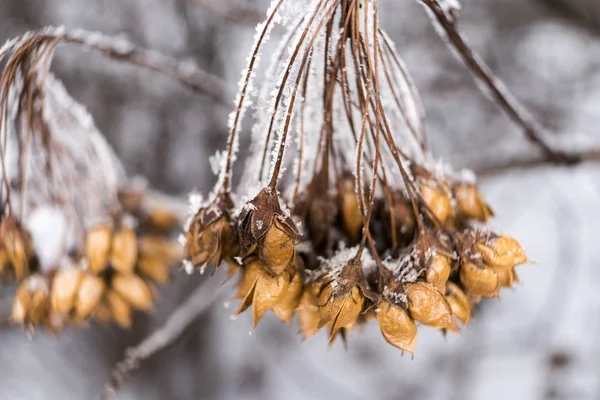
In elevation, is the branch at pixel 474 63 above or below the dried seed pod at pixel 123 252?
above

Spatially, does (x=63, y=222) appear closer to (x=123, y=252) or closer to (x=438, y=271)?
(x=123, y=252)

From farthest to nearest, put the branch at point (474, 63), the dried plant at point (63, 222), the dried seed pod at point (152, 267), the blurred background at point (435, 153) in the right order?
the blurred background at point (435, 153) → the dried seed pod at point (152, 267) → the dried plant at point (63, 222) → the branch at point (474, 63)

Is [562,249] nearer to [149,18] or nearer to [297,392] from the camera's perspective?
[297,392]

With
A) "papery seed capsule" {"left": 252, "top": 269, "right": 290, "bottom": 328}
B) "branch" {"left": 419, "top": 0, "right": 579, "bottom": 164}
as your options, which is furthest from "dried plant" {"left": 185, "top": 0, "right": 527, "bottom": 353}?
"branch" {"left": 419, "top": 0, "right": 579, "bottom": 164}

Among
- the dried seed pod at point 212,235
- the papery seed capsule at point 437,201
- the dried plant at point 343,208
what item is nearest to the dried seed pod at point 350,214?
the dried plant at point 343,208

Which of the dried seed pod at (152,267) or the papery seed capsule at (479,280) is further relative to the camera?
the dried seed pod at (152,267)

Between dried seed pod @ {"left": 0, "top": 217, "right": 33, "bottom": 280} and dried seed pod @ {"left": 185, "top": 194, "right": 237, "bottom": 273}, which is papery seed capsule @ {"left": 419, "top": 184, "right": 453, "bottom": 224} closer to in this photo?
dried seed pod @ {"left": 185, "top": 194, "right": 237, "bottom": 273}

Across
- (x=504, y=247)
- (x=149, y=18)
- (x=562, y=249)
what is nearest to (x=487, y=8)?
(x=562, y=249)

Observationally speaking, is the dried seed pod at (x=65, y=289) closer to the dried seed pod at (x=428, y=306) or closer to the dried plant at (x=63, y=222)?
the dried plant at (x=63, y=222)
